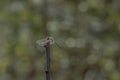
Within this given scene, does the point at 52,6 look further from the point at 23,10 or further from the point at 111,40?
the point at 111,40

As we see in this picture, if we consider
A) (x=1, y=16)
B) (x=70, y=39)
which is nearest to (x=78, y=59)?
(x=70, y=39)

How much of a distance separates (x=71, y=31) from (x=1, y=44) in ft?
1.03

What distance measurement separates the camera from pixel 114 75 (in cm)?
169

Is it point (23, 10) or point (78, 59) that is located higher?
point (23, 10)

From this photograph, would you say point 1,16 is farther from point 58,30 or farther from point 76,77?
point 76,77

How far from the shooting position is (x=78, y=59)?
1872 mm

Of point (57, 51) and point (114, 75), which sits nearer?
point (114, 75)

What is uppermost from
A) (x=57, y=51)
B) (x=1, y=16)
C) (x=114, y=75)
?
(x=1, y=16)

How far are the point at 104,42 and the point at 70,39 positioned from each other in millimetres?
152

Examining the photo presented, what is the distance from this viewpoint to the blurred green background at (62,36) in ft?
5.88

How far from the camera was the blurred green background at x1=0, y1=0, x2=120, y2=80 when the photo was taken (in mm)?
1793

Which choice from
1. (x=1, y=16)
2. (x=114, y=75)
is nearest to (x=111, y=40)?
(x=114, y=75)

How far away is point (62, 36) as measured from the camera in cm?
182

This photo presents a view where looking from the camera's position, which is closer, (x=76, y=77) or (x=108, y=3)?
(x=76, y=77)
